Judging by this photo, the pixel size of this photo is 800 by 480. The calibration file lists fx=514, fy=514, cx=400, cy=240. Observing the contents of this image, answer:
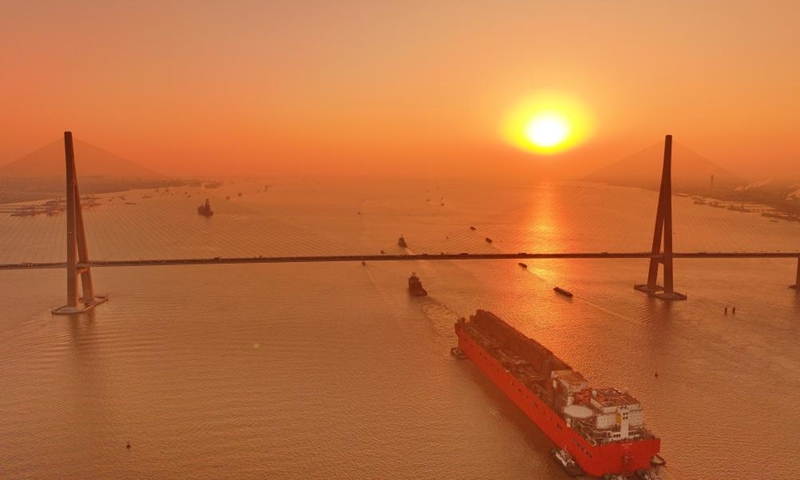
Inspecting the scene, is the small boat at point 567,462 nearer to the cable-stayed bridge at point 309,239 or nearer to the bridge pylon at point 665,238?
the cable-stayed bridge at point 309,239

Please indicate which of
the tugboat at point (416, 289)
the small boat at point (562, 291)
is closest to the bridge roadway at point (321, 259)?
the tugboat at point (416, 289)

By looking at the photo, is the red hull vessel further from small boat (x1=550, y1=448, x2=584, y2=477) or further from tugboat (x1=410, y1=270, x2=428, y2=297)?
tugboat (x1=410, y1=270, x2=428, y2=297)

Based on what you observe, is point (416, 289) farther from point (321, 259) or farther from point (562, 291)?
point (562, 291)

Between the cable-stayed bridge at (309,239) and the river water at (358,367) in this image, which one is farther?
the cable-stayed bridge at (309,239)

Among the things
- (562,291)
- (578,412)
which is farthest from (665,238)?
(578,412)

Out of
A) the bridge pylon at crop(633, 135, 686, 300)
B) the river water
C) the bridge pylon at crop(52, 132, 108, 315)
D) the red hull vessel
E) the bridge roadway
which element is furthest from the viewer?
the bridge pylon at crop(633, 135, 686, 300)

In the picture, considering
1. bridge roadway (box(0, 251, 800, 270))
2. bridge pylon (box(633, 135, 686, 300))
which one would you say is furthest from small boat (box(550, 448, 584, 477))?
bridge pylon (box(633, 135, 686, 300))

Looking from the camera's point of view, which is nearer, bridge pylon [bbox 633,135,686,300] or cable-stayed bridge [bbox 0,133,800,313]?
cable-stayed bridge [bbox 0,133,800,313]
